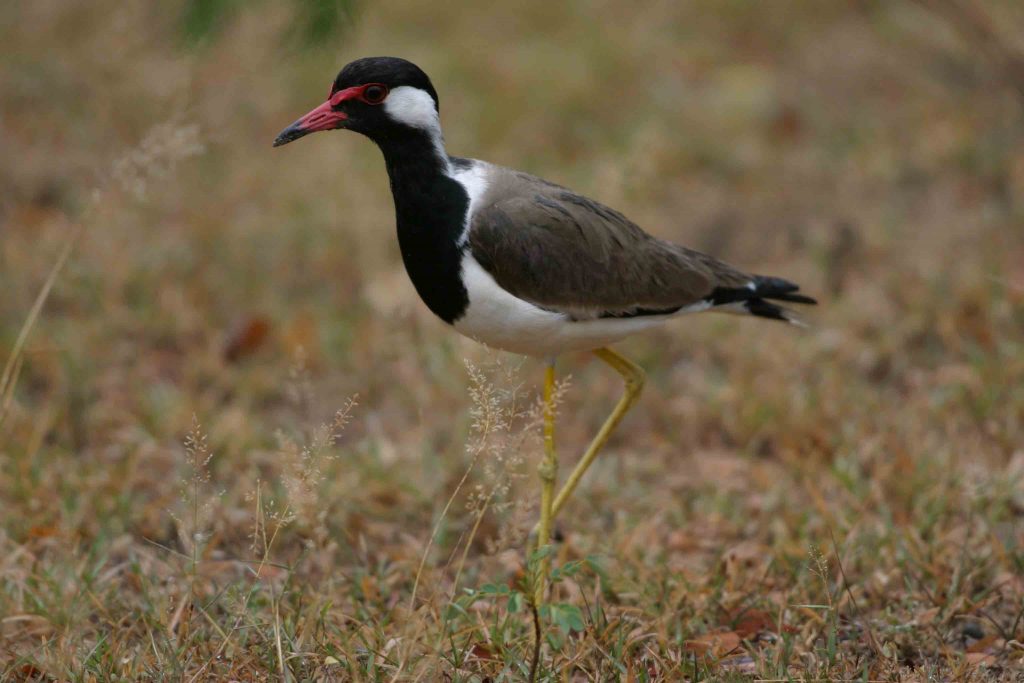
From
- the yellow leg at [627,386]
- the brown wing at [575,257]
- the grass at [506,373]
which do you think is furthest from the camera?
the yellow leg at [627,386]

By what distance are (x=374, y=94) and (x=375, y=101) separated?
2 cm

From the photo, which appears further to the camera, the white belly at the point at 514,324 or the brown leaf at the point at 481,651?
the white belly at the point at 514,324

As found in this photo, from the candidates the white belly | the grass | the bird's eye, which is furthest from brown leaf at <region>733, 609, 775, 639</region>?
the bird's eye

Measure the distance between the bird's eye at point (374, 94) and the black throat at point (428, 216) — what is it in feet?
0.31

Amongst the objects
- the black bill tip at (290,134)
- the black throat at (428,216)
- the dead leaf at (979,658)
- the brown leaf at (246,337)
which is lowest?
the dead leaf at (979,658)

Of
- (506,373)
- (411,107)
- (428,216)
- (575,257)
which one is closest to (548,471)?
(575,257)

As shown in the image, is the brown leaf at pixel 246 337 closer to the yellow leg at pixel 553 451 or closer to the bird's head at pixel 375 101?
the yellow leg at pixel 553 451

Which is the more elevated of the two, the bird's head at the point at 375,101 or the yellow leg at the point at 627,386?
the bird's head at the point at 375,101

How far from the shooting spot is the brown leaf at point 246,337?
18.2 ft

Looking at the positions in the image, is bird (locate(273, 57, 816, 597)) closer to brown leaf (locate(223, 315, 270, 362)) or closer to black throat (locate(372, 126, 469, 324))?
black throat (locate(372, 126, 469, 324))

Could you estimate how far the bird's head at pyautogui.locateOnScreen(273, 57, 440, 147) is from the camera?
3.45m

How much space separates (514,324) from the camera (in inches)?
138

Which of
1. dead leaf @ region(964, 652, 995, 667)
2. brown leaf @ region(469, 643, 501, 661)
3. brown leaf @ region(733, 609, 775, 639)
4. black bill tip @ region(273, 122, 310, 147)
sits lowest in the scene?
brown leaf @ region(733, 609, 775, 639)

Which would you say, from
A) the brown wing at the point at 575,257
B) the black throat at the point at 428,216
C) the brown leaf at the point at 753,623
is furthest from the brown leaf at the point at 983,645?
the black throat at the point at 428,216
